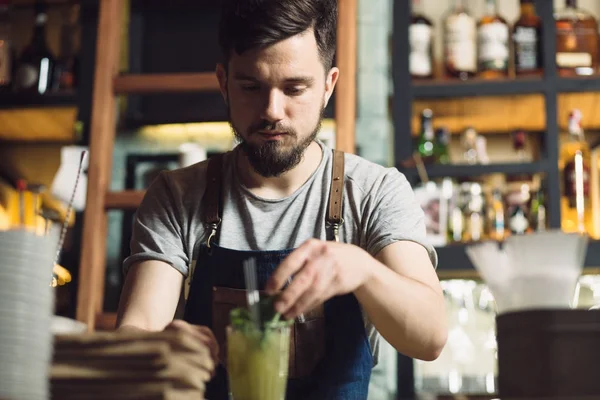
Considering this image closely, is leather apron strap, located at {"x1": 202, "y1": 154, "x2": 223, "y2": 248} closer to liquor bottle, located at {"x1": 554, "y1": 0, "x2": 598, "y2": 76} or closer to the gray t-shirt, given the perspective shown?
the gray t-shirt

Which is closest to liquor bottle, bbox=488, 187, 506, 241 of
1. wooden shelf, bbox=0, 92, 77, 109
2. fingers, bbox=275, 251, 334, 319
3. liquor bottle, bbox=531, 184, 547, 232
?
liquor bottle, bbox=531, 184, 547, 232

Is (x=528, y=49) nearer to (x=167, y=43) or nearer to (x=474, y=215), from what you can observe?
(x=474, y=215)

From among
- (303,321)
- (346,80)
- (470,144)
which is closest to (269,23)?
(303,321)

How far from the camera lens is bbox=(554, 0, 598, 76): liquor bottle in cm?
303

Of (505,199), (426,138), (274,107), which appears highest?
(426,138)

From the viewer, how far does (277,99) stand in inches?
64.4

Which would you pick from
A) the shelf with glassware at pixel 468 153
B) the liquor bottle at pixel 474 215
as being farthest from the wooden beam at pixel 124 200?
the liquor bottle at pixel 474 215

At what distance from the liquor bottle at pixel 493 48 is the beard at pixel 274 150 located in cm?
146

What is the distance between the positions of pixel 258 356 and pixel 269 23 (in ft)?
2.59

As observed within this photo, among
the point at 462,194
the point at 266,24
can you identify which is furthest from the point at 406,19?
the point at 266,24

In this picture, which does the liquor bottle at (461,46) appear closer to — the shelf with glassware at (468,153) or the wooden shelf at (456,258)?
the shelf with glassware at (468,153)

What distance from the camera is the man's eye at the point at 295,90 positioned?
5.44ft

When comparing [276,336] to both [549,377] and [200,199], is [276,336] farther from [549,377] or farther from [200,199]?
[200,199]

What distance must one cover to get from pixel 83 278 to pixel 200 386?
81.2 inches
